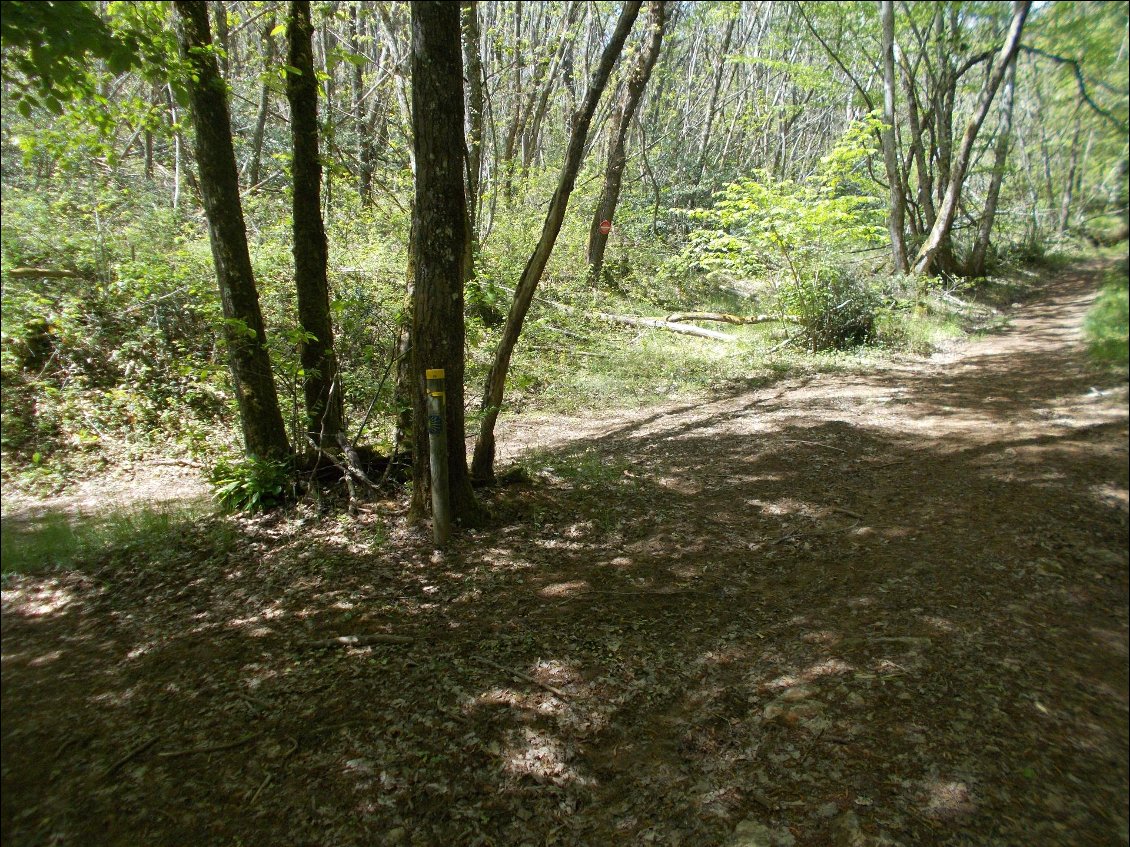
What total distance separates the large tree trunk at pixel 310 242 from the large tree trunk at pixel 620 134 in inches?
342

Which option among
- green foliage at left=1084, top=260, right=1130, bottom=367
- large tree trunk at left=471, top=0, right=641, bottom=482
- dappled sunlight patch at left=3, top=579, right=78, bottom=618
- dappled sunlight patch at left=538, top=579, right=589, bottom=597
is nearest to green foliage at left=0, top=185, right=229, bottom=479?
dappled sunlight patch at left=3, top=579, right=78, bottom=618

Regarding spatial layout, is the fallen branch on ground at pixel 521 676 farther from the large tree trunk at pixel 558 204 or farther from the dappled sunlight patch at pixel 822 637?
the large tree trunk at pixel 558 204

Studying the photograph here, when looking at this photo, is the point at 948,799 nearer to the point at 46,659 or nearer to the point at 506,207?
the point at 46,659

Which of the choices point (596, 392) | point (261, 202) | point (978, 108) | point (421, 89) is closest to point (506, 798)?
point (421, 89)

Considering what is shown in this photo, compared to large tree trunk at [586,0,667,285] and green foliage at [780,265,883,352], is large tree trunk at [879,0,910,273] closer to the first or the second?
green foliage at [780,265,883,352]

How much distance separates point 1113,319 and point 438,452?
3821mm

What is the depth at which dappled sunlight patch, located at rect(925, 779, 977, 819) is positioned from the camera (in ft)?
7.30

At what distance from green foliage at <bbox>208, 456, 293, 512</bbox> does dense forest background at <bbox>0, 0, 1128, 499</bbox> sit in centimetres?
4

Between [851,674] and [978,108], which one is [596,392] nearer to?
[851,674]

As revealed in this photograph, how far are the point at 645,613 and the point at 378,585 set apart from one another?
1.79 m

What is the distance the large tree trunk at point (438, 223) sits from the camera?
4172mm

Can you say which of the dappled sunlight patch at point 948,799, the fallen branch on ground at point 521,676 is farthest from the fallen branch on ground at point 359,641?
the dappled sunlight patch at point 948,799

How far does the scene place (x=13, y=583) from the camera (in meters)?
1.78

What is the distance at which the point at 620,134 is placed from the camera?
14.2 metres
